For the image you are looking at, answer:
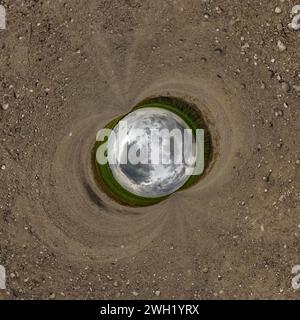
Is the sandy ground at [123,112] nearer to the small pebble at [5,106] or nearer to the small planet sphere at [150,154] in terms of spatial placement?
the small pebble at [5,106]

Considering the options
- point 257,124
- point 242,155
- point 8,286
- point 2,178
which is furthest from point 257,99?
point 8,286

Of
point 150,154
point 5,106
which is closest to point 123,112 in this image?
point 150,154

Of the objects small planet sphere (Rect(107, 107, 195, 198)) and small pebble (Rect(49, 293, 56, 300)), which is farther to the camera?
small pebble (Rect(49, 293, 56, 300))

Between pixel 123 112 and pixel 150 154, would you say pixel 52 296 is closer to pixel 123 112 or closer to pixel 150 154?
pixel 150 154

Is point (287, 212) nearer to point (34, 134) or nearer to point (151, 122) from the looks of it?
point (151, 122)

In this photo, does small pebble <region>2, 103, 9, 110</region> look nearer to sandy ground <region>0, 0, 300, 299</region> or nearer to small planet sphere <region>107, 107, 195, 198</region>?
sandy ground <region>0, 0, 300, 299</region>

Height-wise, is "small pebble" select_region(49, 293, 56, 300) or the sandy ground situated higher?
the sandy ground

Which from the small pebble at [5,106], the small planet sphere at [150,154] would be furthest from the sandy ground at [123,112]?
the small planet sphere at [150,154]

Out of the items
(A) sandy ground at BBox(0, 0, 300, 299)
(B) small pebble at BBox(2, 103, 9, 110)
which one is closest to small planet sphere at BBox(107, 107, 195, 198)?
(A) sandy ground at BBox(0, 0, 300, 299)
